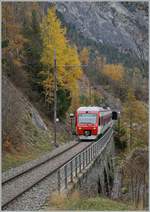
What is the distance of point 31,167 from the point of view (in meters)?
20.9

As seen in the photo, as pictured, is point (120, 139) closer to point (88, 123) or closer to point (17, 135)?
point (88, 123)

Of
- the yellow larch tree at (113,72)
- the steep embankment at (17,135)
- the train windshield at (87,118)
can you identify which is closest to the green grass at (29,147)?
the steep embankment at (17,135)

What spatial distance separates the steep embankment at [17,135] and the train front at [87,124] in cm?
338

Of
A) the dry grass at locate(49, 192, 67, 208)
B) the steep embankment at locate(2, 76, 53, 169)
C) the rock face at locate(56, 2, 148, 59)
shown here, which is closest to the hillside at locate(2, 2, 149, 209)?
the steep embankment at locate(2, 76, 53, 169)

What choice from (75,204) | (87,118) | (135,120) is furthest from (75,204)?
(135,120)

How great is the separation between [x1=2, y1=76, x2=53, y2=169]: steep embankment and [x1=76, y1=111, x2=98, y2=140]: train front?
338 centimetres

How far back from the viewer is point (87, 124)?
116ft

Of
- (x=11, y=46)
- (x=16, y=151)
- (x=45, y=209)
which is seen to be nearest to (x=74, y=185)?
(x=45, y=209)

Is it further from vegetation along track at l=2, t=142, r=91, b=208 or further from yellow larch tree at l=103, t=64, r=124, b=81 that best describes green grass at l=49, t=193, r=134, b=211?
yellow larch tree at l=103, t=64, r=124, b=81

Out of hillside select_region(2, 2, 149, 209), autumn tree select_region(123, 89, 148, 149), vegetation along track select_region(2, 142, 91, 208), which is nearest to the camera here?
vegetation along track select_region(2, 142, 91, 208)

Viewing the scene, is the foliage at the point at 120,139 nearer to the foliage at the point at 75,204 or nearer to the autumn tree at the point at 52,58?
the autumn tree at the point at 52,58

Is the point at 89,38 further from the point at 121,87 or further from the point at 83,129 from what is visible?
the point at 83,129

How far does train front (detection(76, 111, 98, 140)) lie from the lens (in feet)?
116

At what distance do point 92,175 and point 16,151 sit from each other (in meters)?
5.12
